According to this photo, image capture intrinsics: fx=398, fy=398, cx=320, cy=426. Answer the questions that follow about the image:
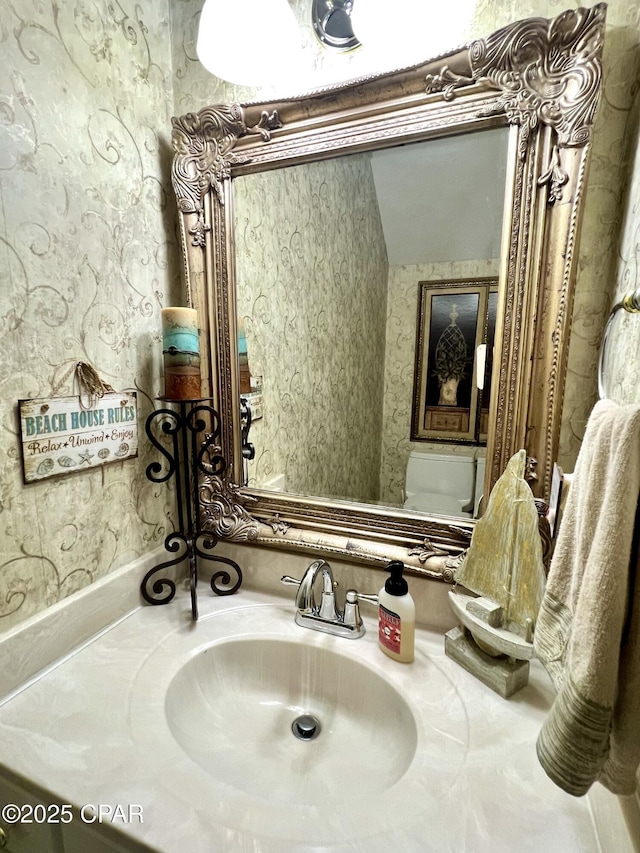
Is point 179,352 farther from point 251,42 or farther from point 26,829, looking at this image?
point 26,829

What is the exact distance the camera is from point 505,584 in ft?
2.19

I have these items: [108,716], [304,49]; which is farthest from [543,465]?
[304,49]

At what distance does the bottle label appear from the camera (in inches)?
28.4

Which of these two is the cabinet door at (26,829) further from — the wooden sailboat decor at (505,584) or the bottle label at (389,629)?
the wooden sailboat decor at (505,584)

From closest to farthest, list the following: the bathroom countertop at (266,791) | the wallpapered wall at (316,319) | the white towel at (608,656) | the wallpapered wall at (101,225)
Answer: the white towel at (608,656), the bathroom countertop at (266,791), the wallpapered wall at (101,225), the wallpapered wall at (316,319)

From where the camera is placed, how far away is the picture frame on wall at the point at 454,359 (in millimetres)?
740

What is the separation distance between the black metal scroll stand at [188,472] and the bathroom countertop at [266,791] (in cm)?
18

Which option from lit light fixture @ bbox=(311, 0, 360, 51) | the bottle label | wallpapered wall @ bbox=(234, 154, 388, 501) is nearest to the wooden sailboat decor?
the bottle label

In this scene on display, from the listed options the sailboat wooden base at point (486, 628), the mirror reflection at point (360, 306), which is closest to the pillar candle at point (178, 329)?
the mirror reflection at point (360, 306)

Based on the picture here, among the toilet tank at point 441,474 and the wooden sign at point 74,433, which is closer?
the wooden sign at point 74,433

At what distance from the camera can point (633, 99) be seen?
63cm

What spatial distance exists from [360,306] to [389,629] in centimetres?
65

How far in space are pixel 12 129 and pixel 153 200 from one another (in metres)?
0.28

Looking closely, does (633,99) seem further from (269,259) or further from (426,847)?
(426,847)
